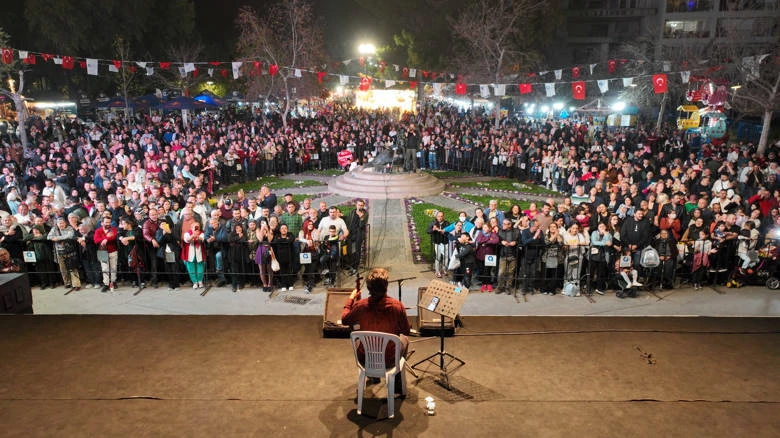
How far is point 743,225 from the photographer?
9508 millimetres

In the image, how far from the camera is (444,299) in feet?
17.8

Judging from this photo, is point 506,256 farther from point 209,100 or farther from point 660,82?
point 209,100

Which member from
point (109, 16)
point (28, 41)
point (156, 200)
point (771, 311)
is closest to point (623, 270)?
point (771, 311)

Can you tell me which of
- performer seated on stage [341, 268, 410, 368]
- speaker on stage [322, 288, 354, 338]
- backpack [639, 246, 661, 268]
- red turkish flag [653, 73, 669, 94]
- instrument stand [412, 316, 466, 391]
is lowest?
instrument stand [412, 316, 466, 391]

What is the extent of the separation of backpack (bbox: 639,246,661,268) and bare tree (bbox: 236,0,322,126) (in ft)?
68.5

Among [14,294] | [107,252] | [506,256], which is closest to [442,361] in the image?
[506,256]

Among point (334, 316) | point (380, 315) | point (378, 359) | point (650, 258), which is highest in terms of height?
point (380, 315)

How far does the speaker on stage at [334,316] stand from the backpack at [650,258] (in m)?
5.15

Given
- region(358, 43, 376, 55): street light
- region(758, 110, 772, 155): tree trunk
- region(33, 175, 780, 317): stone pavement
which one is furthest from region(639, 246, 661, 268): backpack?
region(358, 43, 376, 55): street light

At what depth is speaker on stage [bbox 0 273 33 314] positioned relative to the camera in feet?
23.3

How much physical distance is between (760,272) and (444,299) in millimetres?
7083

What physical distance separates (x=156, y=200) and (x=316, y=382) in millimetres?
7105

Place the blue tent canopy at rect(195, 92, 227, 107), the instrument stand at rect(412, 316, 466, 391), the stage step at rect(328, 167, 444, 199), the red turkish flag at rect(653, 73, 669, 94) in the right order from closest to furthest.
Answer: the instrument stand at rect(412, 316, 466, 391) → the stage step at rect(328, 167, 444, 199) → the red turkish flag at rect(653, 73, 669, 94) → the blue tent canopy at rect(195, 92, 227, 107)

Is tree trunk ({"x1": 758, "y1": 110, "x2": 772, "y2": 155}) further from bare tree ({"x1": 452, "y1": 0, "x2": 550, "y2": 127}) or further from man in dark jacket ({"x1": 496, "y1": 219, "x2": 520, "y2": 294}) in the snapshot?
man in dark jacket ({"x1": 496, "y1": 219, "x2": 520, "y2": 294})
